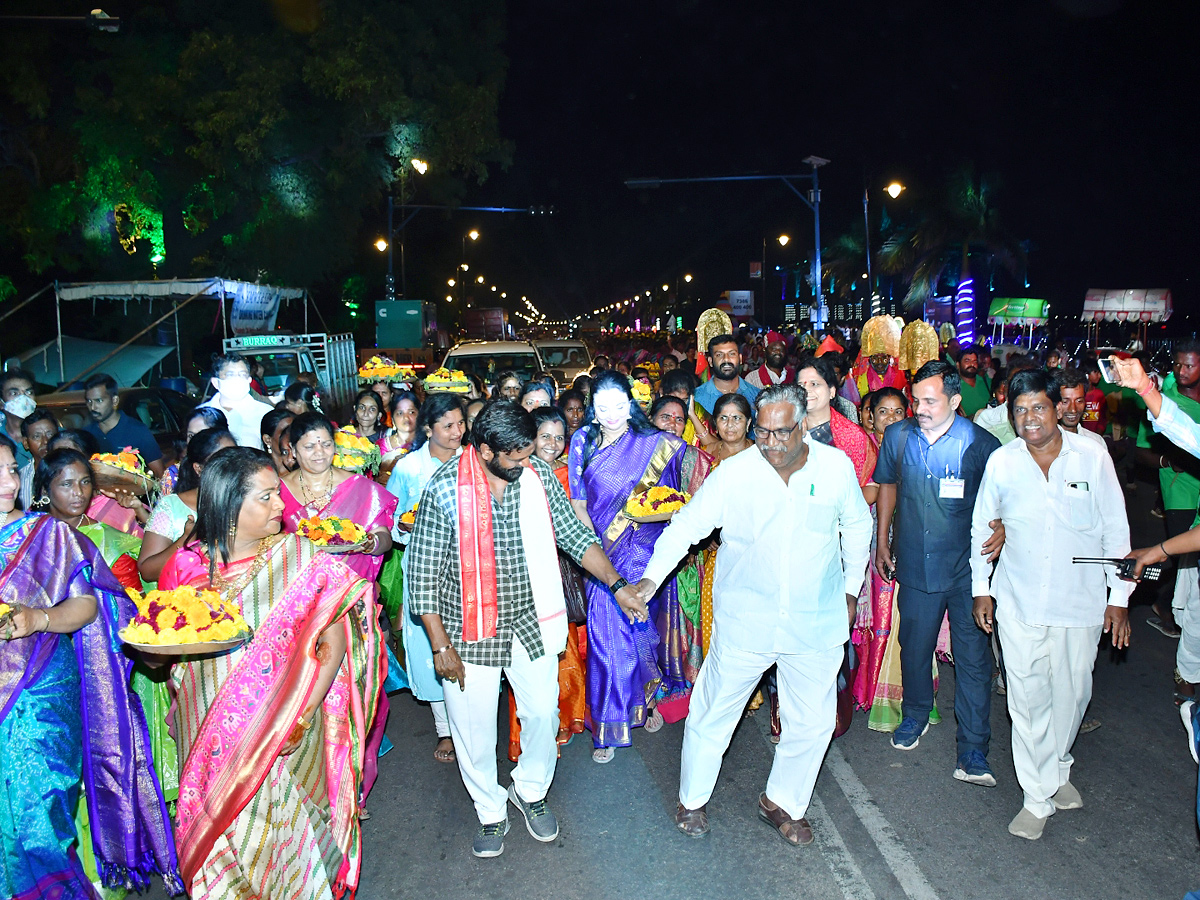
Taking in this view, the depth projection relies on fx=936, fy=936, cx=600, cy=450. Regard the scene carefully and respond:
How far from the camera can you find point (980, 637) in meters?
4.95

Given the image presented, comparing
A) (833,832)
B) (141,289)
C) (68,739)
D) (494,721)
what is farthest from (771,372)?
(141,289)

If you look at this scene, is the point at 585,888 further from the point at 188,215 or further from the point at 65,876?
the point at 188,215

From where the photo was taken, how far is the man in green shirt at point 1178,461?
674 cm

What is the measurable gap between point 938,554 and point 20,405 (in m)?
8.51

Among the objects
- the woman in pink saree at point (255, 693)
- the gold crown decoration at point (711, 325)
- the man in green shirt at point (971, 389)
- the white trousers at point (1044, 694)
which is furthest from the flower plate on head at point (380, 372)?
the white trousers at point (1044, 694)

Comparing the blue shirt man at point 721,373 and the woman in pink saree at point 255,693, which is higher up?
the blue shirt man at point 721,373

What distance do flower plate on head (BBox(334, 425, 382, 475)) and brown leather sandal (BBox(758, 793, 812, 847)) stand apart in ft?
10.1

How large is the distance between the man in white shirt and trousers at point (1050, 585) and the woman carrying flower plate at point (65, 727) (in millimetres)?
3905

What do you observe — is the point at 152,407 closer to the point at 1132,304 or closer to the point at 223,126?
the point at 223,126

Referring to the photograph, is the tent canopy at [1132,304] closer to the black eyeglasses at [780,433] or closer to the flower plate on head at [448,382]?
the flower plate on head at [448,382]

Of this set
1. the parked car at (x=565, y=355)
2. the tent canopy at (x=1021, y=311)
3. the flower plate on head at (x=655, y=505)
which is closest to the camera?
the flower plate on head at (x=655, y=505)

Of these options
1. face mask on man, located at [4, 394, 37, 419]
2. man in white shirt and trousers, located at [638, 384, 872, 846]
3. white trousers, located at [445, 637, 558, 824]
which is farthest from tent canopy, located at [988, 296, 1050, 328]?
white trousers, located at [445, 637, 558, 824]

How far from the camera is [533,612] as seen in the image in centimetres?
428

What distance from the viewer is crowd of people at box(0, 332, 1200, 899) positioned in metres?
3.58
